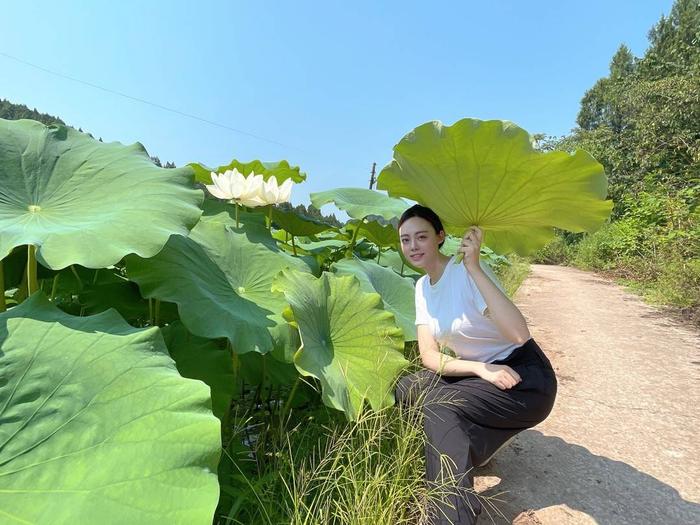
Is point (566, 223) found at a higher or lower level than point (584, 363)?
higher

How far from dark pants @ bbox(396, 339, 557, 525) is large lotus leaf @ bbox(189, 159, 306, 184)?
1.10 metres

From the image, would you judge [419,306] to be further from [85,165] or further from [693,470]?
[693,470]

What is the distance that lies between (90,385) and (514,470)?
75.1 inches

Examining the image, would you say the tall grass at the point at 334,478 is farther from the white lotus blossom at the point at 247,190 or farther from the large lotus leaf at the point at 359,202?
the large lotus leaf at the point at 359,202

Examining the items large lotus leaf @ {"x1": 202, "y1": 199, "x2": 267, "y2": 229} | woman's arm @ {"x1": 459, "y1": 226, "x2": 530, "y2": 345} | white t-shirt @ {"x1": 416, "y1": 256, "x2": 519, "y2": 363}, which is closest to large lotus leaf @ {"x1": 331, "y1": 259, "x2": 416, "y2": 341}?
white t-shirt @ {"x1": 416, "y1": 256, "x2": 519, "y2": 363}

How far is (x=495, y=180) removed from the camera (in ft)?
5.14

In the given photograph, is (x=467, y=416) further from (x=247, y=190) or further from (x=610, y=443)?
(x=610, y=443)

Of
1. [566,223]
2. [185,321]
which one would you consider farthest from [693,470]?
[185,321]

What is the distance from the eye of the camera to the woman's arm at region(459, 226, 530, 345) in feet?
5.70

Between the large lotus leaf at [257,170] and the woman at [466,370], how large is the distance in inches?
25.7

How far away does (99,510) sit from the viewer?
0.79 metres

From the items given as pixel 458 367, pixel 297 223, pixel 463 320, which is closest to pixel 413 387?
pixel 458 367

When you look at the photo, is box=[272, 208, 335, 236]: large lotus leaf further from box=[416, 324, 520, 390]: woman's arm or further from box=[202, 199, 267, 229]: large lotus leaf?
box=[416, 324, 520, 390]: woman's arm

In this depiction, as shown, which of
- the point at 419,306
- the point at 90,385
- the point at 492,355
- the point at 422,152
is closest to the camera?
the point at 90,385
